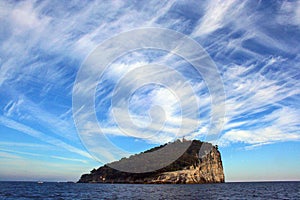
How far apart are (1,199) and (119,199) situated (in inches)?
966

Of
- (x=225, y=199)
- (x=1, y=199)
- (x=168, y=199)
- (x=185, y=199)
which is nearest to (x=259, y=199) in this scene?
(x=225, y=199)

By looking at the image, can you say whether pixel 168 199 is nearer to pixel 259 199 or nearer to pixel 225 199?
pixel 225 199

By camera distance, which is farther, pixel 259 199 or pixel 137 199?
pixel 259 199

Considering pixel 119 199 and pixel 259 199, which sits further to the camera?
pixel 259 199

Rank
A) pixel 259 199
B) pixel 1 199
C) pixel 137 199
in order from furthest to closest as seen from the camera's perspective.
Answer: pixel 259 199 → pixel 137 199 → pixel 1 199

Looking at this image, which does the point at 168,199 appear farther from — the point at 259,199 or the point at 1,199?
the point at 1,199

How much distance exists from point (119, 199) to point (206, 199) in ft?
65.4

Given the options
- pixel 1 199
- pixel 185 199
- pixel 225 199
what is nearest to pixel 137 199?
pixel 185 199

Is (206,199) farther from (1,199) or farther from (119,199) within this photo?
(1,199)

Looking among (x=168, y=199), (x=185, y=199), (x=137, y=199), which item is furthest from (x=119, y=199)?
(x=185, y=199)

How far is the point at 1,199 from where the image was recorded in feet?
179

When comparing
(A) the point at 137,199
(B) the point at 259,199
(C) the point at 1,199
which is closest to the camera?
(C) the point at 1,199

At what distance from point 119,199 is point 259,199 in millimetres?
33904

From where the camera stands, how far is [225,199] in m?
61.6
